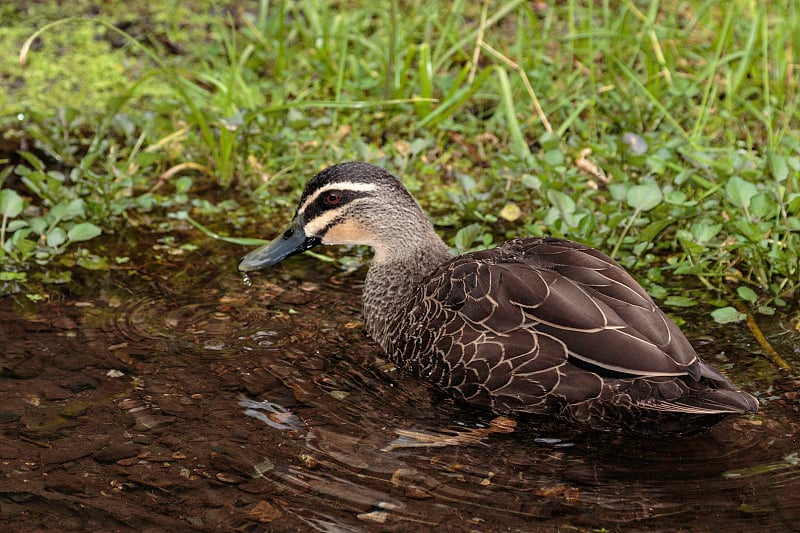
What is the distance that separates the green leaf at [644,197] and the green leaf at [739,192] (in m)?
0.37

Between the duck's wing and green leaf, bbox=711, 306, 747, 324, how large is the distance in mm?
834

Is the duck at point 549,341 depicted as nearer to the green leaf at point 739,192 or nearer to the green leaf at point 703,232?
the green leaf at point 703,232

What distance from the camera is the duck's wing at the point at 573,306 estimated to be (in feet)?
13.9

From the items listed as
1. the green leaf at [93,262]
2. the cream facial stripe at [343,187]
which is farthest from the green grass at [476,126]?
the cream facial stripe at [343,187]

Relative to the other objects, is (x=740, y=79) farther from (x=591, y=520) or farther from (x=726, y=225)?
(x=591, y=520)

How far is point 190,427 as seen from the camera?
174 inches

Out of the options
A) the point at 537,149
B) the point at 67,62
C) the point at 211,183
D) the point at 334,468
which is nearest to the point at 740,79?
the point at 537,149

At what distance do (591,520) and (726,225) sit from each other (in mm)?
2474

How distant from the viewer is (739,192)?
547 cm

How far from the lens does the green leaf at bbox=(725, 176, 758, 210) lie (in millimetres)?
5457

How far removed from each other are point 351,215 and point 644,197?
162 centimetres

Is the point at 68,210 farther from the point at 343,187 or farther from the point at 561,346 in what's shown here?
the point at 561,346

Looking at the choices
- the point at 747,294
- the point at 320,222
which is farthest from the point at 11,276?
the point at 747,294

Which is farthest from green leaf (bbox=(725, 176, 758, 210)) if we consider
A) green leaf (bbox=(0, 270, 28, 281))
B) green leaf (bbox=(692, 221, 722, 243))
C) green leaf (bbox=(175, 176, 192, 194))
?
green leaf (bbox=(0, 270, 28, 281))
